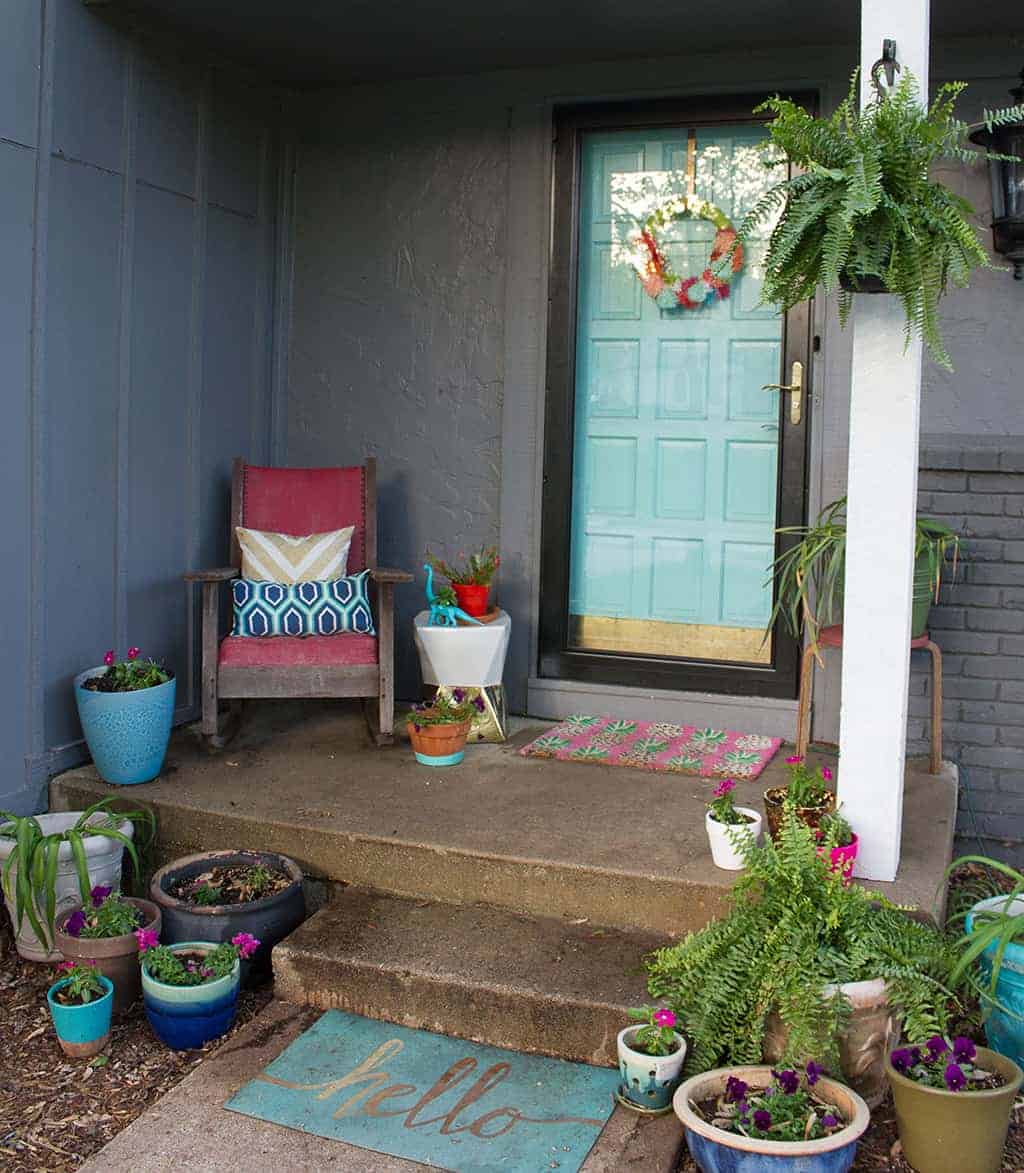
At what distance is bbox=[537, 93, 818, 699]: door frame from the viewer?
4258 mm

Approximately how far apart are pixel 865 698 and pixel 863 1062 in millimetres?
775

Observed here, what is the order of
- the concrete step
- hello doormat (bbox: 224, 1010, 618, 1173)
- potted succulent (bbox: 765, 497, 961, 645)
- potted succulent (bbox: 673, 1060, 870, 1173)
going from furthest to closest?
1. potted succulent (bbox: 765, 497, 961, 645)
2. the concrete step
3. hello doormat (bbox: 224, 1010, 618, 1173)
4. potted succulent (bbox: 673, 1060, 870, 1173)

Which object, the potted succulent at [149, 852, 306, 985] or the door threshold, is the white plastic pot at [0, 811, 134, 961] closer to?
the potted succulent at [149, 852, 306, 985]

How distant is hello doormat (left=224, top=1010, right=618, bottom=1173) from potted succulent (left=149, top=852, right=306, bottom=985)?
12.6 inches

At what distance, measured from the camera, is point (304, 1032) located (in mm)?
2850

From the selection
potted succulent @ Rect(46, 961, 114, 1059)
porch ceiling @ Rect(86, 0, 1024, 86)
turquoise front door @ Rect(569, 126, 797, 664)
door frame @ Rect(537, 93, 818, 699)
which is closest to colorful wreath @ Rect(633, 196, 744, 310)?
turquoise front door @ Rect(569, 126, 797, 664)

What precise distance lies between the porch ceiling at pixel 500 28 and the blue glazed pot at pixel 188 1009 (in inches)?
111

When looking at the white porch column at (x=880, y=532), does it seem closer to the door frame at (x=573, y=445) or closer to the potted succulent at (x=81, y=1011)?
the door frame at (x=573, y=445)

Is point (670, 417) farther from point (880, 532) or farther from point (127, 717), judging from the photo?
point (127, 717)

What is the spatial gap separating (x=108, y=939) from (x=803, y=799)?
1.65 metres

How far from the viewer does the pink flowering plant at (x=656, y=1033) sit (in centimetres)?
253

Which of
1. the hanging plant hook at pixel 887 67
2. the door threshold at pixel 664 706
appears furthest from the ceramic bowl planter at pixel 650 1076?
the hanging plant hook at pixel 887 67

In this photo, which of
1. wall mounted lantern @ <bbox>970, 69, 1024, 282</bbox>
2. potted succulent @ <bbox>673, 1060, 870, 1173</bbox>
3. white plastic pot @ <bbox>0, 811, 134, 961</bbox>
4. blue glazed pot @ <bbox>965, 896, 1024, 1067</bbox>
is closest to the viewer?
potted succulent @ <bbox>673, 1060, 870, 1173</bbox>

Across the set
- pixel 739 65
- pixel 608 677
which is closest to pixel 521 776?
pixel 608 677
